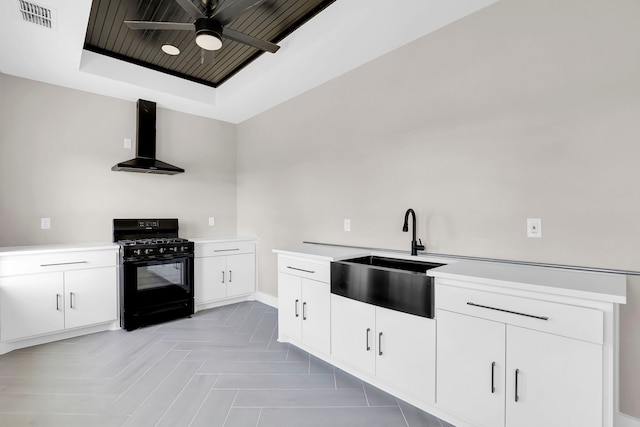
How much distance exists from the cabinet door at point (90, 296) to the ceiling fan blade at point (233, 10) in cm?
268

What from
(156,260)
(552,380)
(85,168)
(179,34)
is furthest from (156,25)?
(552,380)

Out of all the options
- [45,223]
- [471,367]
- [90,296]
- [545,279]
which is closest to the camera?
[545,279]

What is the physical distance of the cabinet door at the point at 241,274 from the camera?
157 inches

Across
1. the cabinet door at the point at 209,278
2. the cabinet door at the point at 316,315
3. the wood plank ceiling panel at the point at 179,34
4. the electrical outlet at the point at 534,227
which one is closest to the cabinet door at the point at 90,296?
the cabinet door at the point at 209,278

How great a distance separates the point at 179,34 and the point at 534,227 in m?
3.31

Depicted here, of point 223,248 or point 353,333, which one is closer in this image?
Result: point 353,333

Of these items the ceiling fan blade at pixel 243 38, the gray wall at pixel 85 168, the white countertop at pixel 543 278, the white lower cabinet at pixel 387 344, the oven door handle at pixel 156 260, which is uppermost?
the ceiling fan blade at pixel 243 38

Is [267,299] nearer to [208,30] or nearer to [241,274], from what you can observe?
[241,274]

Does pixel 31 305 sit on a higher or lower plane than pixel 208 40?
lower

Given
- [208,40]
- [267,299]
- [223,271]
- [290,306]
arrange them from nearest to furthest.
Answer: [208,40] < [290,306] < [223,271] < [267,299]

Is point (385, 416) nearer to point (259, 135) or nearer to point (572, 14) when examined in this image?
point (572, 14)

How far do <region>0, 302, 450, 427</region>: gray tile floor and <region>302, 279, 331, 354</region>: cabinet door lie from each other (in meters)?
0.20

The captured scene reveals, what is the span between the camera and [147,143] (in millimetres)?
3752

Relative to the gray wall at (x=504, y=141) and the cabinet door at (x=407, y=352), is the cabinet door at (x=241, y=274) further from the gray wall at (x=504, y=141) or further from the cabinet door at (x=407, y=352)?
the cabinet door at (x=407, y=352)
